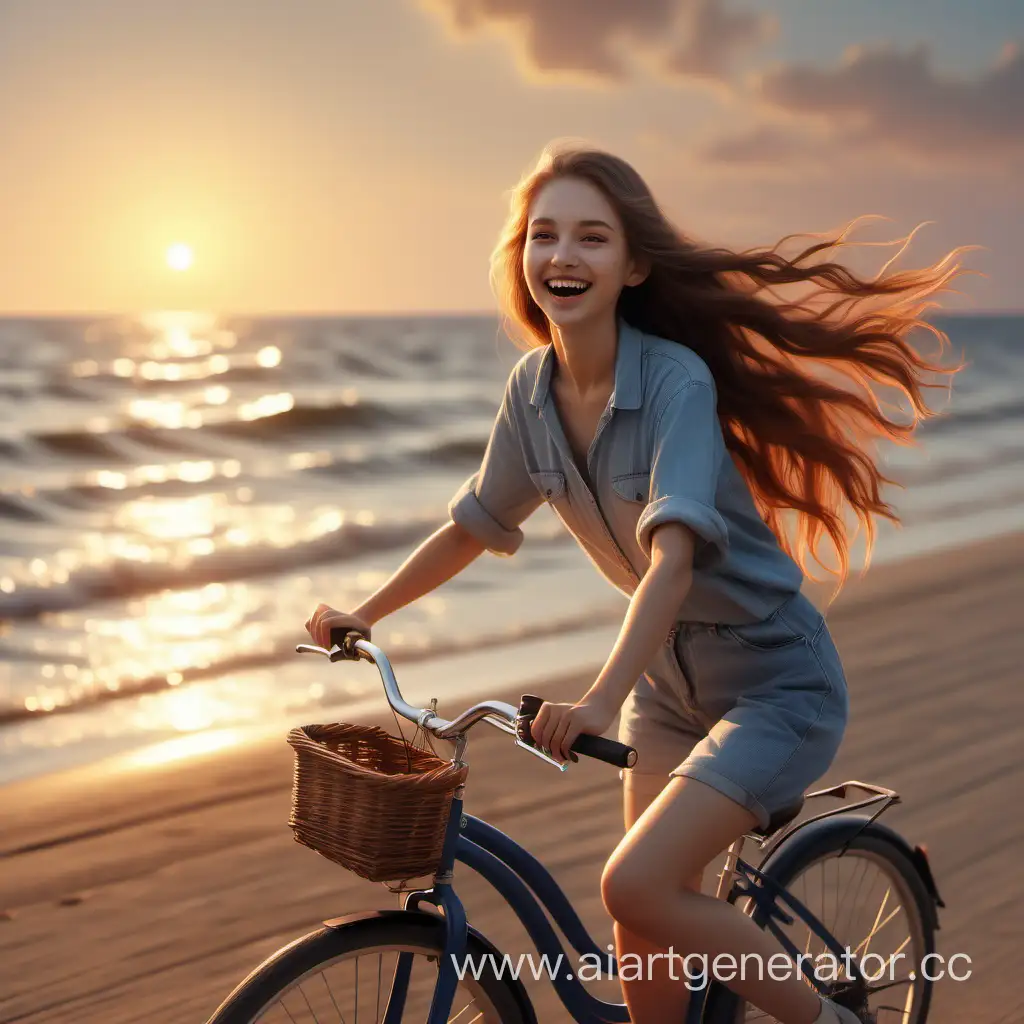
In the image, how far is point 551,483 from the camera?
2.71 m

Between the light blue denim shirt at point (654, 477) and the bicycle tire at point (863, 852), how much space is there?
586mm

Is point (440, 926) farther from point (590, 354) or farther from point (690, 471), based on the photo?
point (590, 354)

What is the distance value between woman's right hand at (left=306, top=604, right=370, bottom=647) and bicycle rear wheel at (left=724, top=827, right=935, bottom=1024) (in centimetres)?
102

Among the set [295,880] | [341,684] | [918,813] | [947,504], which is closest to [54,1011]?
[295,880]

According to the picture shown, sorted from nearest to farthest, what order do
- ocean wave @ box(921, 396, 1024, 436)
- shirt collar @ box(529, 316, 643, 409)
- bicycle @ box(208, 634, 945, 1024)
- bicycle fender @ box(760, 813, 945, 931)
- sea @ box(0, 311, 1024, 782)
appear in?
1. bicycle @ box(208, 634, 945, 1024)
2. shirt collar @ box(529, 316, 643, 409)
3. bicycle fender @ box(760, 813, 945, 931)
4. sea @ box(0, 311, 1024, 782)
5. ocean wave @ box(921, 396, 1024, 436)

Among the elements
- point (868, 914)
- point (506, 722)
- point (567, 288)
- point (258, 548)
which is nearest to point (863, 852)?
point (868, 914)

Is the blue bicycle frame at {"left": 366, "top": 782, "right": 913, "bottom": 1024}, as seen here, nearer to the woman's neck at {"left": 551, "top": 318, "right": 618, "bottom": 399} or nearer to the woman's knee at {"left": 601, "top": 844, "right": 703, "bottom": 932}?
the woman's knee at {"left": 601, "top": 844, "right": 703, "bottom": 932}

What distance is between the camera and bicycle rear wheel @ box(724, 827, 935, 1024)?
2.87 metres

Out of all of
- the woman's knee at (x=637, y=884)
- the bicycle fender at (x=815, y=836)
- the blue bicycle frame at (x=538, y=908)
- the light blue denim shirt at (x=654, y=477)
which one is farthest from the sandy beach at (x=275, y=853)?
the light blue denim shirt at (x=654, y=477)

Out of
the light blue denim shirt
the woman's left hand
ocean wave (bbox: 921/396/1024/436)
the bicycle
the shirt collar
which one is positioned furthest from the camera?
ocean wave (bbox: 921/396/1024/436)

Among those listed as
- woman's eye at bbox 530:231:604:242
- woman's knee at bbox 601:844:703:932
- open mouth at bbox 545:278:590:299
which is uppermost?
woman's eye at bbox 530:231:604:242

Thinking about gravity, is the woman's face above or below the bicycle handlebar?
above

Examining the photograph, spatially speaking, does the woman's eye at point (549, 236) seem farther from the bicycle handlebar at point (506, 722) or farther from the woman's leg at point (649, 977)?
the woman's leg at point (649, 977)

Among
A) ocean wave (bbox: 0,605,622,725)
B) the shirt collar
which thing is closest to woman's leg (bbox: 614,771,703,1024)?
the shirt collar
